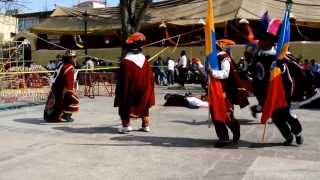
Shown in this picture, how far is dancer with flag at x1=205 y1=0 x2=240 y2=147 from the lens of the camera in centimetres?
904

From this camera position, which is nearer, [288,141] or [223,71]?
[223,71]

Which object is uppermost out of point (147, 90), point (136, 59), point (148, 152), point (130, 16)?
point (130, 16)

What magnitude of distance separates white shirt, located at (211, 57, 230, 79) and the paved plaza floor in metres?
1.08

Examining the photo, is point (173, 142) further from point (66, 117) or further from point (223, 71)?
point (66, 117)

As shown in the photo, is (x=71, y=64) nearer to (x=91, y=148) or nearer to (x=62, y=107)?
(x=62, y=107)

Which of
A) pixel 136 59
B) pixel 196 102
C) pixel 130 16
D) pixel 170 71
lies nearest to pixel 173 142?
pixel 136 59

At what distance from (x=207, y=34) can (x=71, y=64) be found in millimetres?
4104

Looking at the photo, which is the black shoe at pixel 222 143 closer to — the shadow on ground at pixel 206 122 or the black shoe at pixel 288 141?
the black shoe at pixel 288 141

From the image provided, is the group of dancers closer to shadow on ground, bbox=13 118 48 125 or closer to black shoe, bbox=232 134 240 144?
black shoe, bbox=232 134 240 144

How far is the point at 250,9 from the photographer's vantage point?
27391 mm

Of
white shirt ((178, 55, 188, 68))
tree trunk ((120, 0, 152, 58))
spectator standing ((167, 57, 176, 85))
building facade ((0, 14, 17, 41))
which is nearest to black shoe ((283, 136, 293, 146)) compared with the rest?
tree trunk ((120, 0, 152, 58))

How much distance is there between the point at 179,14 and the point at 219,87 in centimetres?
2195

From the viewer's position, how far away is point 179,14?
101ft

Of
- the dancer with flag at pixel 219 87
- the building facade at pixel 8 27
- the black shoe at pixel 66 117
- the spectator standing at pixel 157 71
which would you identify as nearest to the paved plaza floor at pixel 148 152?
the black shoe at pixel 66 117
